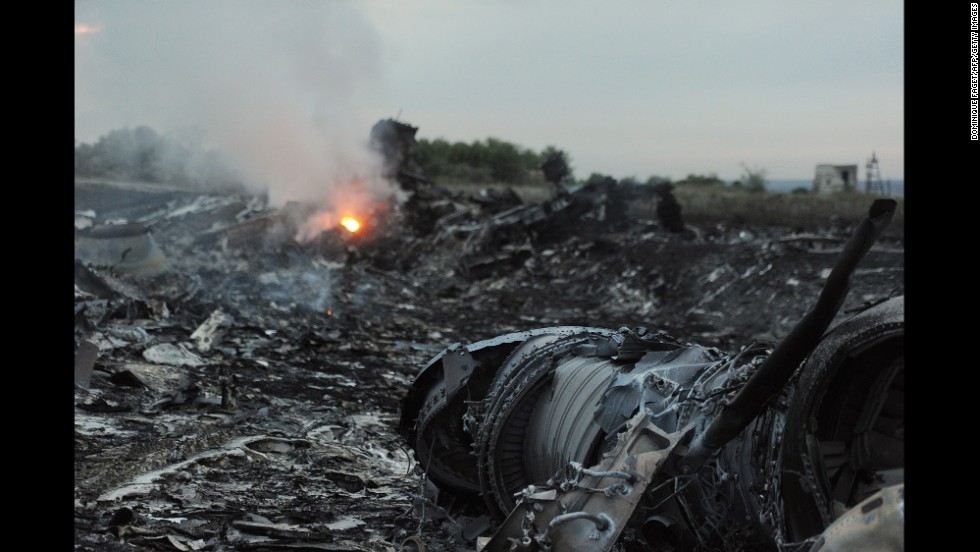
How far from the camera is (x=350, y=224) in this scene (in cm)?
1998

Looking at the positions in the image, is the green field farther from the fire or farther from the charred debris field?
Result: the fire

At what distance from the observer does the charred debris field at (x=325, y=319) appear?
4902mm

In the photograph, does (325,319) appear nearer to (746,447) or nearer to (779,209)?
(746,447)

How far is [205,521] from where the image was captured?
464 centimetres

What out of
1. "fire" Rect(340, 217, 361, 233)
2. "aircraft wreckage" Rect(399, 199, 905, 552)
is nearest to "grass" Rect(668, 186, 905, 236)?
"fire" Rect(340, 217, 361, 233)

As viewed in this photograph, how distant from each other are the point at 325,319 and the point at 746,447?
10.2m

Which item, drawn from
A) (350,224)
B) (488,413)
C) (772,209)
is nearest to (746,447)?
(488,413)

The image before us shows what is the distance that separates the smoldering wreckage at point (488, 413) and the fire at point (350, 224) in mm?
4649

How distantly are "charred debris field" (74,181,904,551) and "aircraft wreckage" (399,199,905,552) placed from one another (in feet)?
1.00

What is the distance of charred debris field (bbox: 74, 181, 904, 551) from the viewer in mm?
4902

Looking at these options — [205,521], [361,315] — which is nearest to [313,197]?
[361,315]

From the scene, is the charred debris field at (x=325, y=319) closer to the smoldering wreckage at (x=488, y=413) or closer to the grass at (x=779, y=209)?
the smoldering wreckage at (x=488, y=413)
